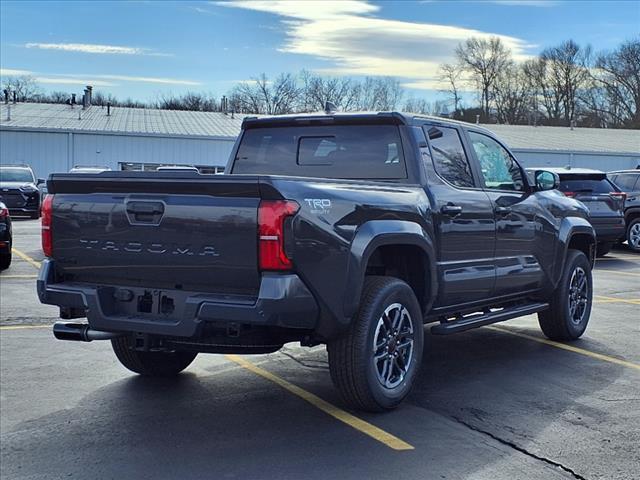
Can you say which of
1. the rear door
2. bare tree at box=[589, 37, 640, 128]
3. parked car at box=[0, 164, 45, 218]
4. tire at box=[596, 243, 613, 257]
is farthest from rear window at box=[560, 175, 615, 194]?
bare tree at box=[589, 37, 640, 128]

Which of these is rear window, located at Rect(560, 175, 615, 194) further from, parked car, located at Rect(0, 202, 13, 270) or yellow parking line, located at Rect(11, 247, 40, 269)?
parked car, located at Rect(0, 202, 13, 270)

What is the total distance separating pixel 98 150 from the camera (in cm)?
3791

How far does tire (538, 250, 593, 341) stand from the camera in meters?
7.52

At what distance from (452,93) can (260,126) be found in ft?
232

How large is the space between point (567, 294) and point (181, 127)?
1416 inches

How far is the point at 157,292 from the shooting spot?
15.3 ft

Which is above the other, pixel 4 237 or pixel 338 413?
pixel 4 237

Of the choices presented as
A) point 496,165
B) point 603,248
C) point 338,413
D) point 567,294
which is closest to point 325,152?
point 496,165

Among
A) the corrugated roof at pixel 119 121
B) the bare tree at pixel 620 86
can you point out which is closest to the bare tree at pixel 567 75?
the bare tree at pixel 620 86

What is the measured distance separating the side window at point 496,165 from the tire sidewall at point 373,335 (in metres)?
1.70

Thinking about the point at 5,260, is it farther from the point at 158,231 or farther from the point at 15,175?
the point at 15,175

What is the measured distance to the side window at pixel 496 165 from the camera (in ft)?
21.9

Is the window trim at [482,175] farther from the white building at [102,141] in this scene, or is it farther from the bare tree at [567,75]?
the bare tree at [567,75]

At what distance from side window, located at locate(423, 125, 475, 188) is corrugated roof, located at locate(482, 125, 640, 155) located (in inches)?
1297
